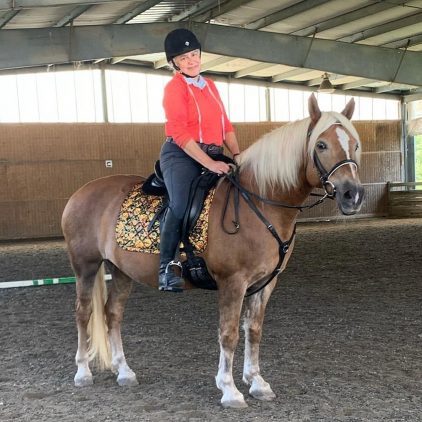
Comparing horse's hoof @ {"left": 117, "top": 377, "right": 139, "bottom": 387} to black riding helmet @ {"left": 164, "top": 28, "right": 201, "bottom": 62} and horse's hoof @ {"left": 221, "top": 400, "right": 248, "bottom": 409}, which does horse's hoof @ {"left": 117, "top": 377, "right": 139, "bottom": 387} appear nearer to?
horse's hoof @ {"left": 221, "top": 400, "right": 248, "bottom": 409}

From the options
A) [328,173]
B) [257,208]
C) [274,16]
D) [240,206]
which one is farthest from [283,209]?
[274,16]

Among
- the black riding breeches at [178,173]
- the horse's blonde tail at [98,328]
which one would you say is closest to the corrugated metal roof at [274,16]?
the horse's blonde tail at [98,328]

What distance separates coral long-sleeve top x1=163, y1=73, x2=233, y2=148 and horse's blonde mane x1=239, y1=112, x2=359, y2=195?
319 mm

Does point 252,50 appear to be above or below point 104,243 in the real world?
above

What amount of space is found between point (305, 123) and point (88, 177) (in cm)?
1600

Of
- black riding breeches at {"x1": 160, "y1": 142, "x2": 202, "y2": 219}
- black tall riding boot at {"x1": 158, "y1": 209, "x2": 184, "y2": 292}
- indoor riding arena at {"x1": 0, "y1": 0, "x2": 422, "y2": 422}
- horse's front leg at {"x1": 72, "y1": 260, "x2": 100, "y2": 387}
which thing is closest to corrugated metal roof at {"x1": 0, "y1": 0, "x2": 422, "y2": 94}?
indoor riding arena at {"x1": 0, "y1": 0, "x2": 422, "y2": 422}

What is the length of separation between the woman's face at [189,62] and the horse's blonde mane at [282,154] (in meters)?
0.66

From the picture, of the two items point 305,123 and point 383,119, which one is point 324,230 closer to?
point 383,119

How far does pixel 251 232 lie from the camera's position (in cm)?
372

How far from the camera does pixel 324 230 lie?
54.0ft

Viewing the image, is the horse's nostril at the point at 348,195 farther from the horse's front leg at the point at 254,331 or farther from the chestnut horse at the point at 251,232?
the horse's front leg at the point at 254,331

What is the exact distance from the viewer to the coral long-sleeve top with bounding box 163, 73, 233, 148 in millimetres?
3773

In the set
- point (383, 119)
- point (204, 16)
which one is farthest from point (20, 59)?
point (383, 119)

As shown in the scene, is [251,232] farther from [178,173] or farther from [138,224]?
[138,224]
